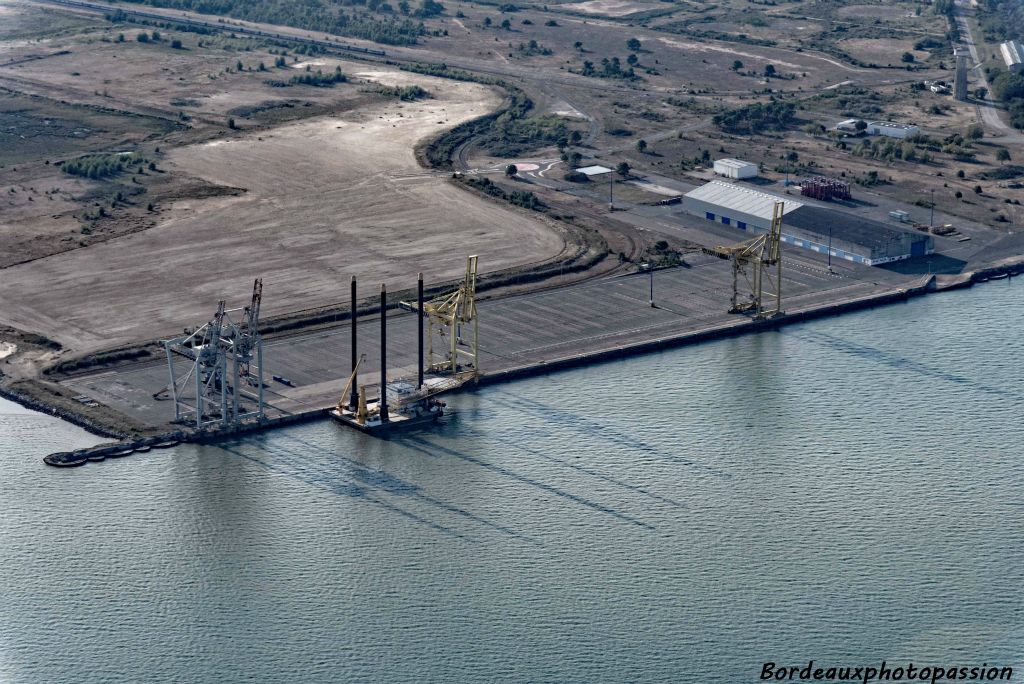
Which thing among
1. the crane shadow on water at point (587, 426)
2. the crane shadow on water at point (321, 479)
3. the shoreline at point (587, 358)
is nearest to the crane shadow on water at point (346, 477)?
the crane shadow on water at point (321, 479)

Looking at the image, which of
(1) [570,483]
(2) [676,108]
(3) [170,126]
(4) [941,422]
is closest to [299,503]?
(1) [570,483]

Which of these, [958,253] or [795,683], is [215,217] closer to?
[958,253]

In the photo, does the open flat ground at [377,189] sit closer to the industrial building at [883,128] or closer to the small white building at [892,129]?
the industrial building at [883,128]

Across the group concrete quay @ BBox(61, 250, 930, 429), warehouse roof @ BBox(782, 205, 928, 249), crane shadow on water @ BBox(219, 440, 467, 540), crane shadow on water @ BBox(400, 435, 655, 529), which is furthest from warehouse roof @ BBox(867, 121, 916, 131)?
crane shadow on water @ BBox(219, 440, 467, 540)

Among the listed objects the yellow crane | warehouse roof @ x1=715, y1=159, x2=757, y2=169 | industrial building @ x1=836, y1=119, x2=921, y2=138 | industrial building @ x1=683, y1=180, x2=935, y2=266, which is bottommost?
the yellow crane

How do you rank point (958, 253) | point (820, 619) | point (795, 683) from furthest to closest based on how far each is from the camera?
point (958, 253) < point (820, 619) < point (795, 683)

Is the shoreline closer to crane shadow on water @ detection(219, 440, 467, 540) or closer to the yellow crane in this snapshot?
the yellow crane

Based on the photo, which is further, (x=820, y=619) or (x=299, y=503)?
(x=299, y=503)
